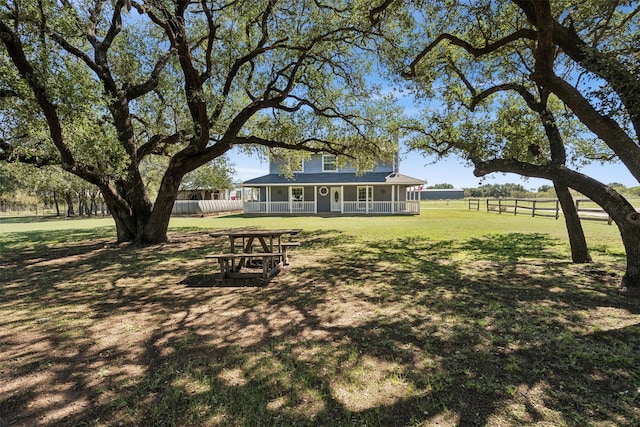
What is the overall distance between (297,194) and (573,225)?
21.7m

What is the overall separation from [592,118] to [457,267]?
374 cm

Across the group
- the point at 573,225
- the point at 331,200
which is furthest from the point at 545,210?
the point at 573,225

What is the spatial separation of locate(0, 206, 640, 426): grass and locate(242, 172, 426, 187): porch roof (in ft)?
58.3

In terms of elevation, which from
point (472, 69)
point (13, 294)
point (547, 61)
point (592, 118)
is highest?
point (472, 69)

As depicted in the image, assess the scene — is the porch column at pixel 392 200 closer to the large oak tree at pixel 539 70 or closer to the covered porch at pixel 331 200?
the covered porch at pixel 331 200

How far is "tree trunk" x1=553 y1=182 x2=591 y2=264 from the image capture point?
7.30m

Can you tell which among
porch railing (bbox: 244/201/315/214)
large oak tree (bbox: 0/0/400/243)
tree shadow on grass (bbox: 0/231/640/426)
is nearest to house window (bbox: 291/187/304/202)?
porch railing (bbox: 244/201/315/214)

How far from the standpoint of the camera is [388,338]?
3.72 meters

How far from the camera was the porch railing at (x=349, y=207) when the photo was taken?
2547 cm

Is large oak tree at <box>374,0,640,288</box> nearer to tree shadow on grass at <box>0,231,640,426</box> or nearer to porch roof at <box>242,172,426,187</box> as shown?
tree shadow on grass at <box>0,231,640,426</box>

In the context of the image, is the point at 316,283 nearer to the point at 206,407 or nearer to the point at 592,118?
the point at 206,407

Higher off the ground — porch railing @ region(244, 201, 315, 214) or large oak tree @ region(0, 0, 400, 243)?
large oak tree @ region(0, 0, 400, 243)

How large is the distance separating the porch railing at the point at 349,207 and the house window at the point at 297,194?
93 cm

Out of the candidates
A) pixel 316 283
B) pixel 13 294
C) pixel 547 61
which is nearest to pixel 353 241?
pixel 316 283
